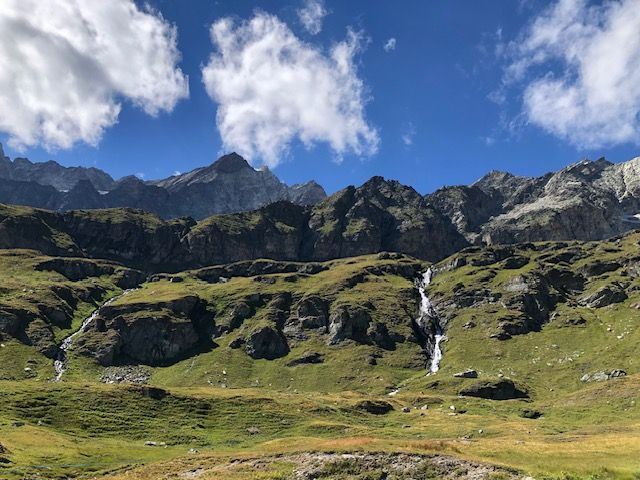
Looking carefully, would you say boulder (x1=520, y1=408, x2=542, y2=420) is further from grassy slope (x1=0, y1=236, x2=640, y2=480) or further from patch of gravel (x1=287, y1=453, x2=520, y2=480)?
patch of gravel (x1=287, y1=453, x2=520, y2=480)

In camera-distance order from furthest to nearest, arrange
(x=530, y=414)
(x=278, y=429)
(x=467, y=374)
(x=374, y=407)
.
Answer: (x=467, y=374)
(x=530, y=414)
(x=374, y=407)
(x=278, y=429)

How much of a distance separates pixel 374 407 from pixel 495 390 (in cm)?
5362

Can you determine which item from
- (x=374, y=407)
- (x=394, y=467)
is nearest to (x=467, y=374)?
(x=374, y=407)

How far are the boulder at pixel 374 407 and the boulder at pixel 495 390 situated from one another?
147ft

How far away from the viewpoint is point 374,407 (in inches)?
4968

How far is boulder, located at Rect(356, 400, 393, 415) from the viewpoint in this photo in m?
A: 124

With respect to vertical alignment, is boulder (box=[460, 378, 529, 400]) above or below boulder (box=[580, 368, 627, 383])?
below

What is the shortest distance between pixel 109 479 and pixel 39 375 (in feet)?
545

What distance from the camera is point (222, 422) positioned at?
348 feet

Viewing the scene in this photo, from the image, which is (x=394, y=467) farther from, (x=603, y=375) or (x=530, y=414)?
(x=603, y=375)

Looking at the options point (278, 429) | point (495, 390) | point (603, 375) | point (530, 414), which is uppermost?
point (603, 375)

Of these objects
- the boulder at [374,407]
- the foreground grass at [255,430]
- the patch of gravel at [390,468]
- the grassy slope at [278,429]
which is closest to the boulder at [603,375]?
the grassy slope at [278,429]

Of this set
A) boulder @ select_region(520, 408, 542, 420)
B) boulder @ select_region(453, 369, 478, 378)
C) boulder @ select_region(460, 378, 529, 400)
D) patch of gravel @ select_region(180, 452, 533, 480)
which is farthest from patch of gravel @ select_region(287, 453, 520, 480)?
boulder @ select_region(453, 369, 478, 378)

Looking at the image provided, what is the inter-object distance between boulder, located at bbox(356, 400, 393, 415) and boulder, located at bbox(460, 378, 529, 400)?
44.7 meters
